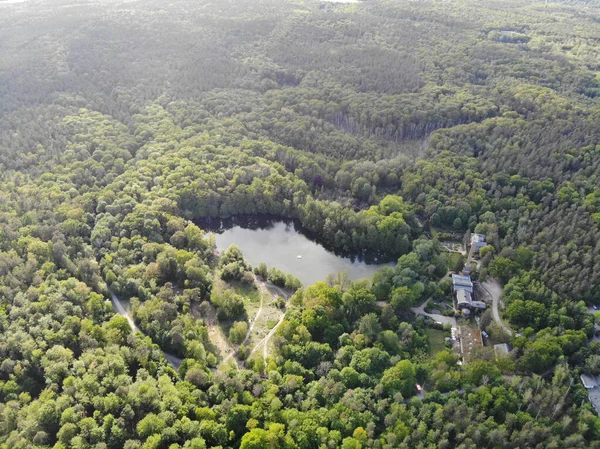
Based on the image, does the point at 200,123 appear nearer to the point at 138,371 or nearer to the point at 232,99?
the point at 232,99

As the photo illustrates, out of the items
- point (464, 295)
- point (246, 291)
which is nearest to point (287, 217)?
point (246, 291)

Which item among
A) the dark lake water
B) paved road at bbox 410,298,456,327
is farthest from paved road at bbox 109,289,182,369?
paved road at bbox 410,298,456,327

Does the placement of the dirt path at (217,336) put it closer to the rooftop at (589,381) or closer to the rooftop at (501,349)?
the rooftop at (501,349)

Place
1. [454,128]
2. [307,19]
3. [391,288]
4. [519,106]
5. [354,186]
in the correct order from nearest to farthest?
[391,288]
[354,186]
[454,128]
[519,106]
[307,19]

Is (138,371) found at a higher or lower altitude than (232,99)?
lower

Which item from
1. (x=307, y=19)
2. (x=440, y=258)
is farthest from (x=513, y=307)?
(x=307, y=19)

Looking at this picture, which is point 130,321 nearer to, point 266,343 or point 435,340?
point 266,343
